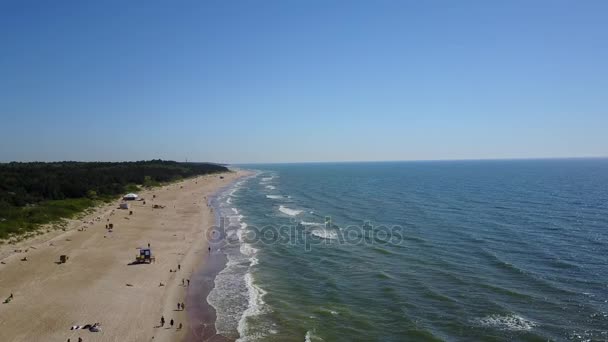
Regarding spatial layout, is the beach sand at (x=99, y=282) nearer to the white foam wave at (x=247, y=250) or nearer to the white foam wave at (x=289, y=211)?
the white foam wave at (x=247, y=250)

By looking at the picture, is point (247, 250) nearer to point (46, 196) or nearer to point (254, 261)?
point (254, 261)

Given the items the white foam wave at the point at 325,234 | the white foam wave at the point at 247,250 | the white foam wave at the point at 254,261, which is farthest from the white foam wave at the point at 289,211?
the white foam wave at the point at 254,261

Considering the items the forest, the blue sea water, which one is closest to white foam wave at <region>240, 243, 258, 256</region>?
the blue sea water

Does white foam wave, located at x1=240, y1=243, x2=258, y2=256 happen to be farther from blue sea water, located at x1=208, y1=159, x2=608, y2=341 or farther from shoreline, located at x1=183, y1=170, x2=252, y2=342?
shoreline, located at x1=183, y1=170, x2=252, y2=342

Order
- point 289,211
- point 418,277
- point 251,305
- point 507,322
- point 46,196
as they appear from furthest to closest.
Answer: point 289,211 → point 46,196 → point 418,277 → point 251,305 → point 507,322

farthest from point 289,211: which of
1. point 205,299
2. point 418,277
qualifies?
point 205,299

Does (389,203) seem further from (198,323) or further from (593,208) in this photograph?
(198,323)
